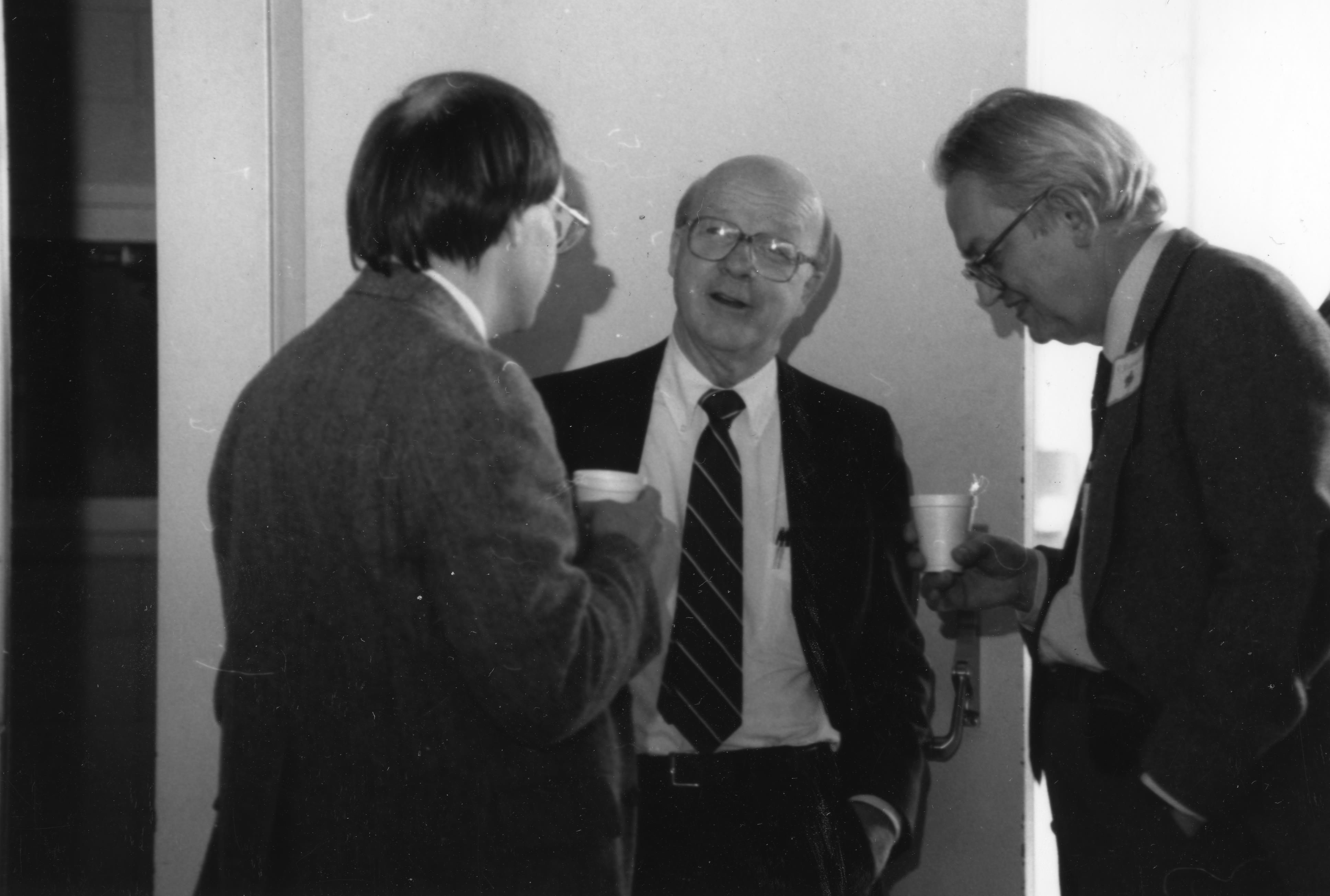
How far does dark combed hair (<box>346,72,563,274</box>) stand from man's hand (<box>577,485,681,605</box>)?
1.25ft

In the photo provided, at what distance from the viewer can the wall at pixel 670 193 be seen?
1.43 meters

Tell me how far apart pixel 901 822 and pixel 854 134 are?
1.00 m

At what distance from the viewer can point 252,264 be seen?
144 cm

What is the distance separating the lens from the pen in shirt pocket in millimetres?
1446

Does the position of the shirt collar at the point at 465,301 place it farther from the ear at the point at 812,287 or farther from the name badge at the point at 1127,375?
the name badge at the point at 1127,375

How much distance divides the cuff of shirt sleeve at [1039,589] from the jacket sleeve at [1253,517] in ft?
0.65

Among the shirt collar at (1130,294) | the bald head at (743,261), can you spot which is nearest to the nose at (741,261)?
the bald head at (743,261)

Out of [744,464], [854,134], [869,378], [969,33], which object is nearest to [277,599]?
[744,464]

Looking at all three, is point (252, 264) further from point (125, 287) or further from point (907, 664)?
point (907, 664)

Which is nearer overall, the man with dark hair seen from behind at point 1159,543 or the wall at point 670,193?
the man with dark hair seen from behind at point 1159,543

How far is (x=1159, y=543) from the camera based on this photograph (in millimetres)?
1327

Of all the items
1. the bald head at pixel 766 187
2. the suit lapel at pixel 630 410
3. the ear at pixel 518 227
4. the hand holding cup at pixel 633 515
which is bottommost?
the hand holding cup at pixel 633 515

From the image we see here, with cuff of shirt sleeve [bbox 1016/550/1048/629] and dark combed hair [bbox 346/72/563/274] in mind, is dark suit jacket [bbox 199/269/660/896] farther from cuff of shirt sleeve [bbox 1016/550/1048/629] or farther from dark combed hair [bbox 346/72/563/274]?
cuff of shirt sleeve [bbox 1016/550/1048/629]

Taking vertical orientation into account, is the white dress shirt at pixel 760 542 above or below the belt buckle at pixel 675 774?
above
